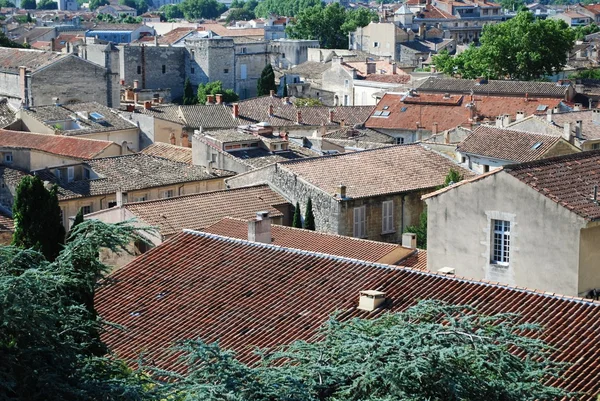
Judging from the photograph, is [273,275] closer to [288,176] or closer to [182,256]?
[182,256]

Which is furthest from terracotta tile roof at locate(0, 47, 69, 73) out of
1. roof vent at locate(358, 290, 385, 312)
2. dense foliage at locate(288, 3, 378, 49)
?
dense foliage at locate(288, 3, 378, 49)

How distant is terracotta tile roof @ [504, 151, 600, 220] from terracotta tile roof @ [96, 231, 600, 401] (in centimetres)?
395

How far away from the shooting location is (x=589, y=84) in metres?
77.5

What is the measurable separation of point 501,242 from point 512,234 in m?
0.41

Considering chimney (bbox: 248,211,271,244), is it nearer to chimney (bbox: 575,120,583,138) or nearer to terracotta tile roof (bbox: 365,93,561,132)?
chimney (bbox: 575,120,583,138)

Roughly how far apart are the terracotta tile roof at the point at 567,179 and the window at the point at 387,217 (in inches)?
515

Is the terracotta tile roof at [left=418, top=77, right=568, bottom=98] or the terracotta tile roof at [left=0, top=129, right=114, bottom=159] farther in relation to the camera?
the terracotta tile roof at [left=418, top=77, right=568, bottom=98]

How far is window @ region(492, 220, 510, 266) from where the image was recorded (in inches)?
1027

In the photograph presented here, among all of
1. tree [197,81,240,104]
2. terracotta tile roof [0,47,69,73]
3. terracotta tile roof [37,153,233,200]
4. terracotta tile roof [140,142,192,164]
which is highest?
terracotta tile roof [0,47,69,73]

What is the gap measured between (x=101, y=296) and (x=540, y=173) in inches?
358

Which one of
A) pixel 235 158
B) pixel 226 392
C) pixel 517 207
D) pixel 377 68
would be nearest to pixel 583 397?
pixel 226 392

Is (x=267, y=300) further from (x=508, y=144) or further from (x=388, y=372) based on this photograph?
(x=508, y=144)

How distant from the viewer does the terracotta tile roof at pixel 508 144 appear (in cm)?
4269

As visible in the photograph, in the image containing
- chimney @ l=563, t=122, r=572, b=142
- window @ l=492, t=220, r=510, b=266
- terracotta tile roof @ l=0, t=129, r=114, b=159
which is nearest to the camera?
window @ l=492, t=220, r=510, b=266
